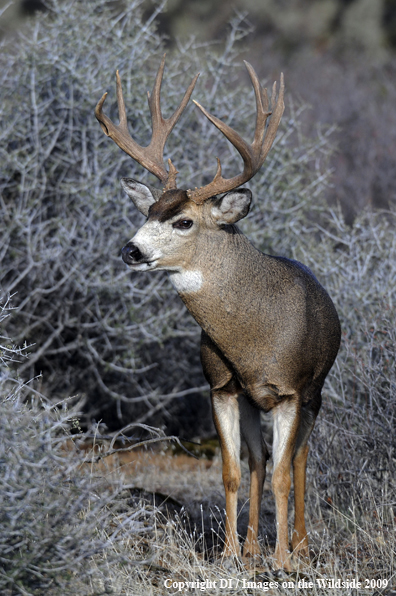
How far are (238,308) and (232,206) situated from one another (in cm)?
53

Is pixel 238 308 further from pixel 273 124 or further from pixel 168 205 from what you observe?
pixel 273 124

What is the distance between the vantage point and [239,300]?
13.7 ft

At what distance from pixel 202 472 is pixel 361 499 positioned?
198 cm

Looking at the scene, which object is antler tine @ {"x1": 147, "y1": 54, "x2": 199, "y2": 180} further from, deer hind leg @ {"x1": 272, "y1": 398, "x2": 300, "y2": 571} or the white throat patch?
deer hind leg @ {"x1": 272, "y1": 398, "x2": 300, "y2": 571}

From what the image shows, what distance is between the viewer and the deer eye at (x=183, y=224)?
4.12 metres

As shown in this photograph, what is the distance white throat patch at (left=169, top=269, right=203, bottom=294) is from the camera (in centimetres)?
412

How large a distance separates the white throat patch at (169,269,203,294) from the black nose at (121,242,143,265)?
0.89 feet

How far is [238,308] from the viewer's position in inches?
164

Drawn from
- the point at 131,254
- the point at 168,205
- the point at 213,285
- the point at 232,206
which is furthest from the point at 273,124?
the point at 131,254

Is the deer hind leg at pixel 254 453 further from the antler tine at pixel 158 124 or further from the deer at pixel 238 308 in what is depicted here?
the antler tine at pixel 158 124

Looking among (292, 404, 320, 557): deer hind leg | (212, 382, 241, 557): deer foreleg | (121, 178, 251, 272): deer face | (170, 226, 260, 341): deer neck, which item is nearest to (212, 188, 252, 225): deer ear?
(121, 178, 251, 272): deer face

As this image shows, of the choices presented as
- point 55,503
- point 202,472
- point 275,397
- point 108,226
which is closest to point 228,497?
point 275,397

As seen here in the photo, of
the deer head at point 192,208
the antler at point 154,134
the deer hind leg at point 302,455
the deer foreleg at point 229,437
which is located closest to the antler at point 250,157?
the deer head at point 192,208

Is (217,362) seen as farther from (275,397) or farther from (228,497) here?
(228,497)
